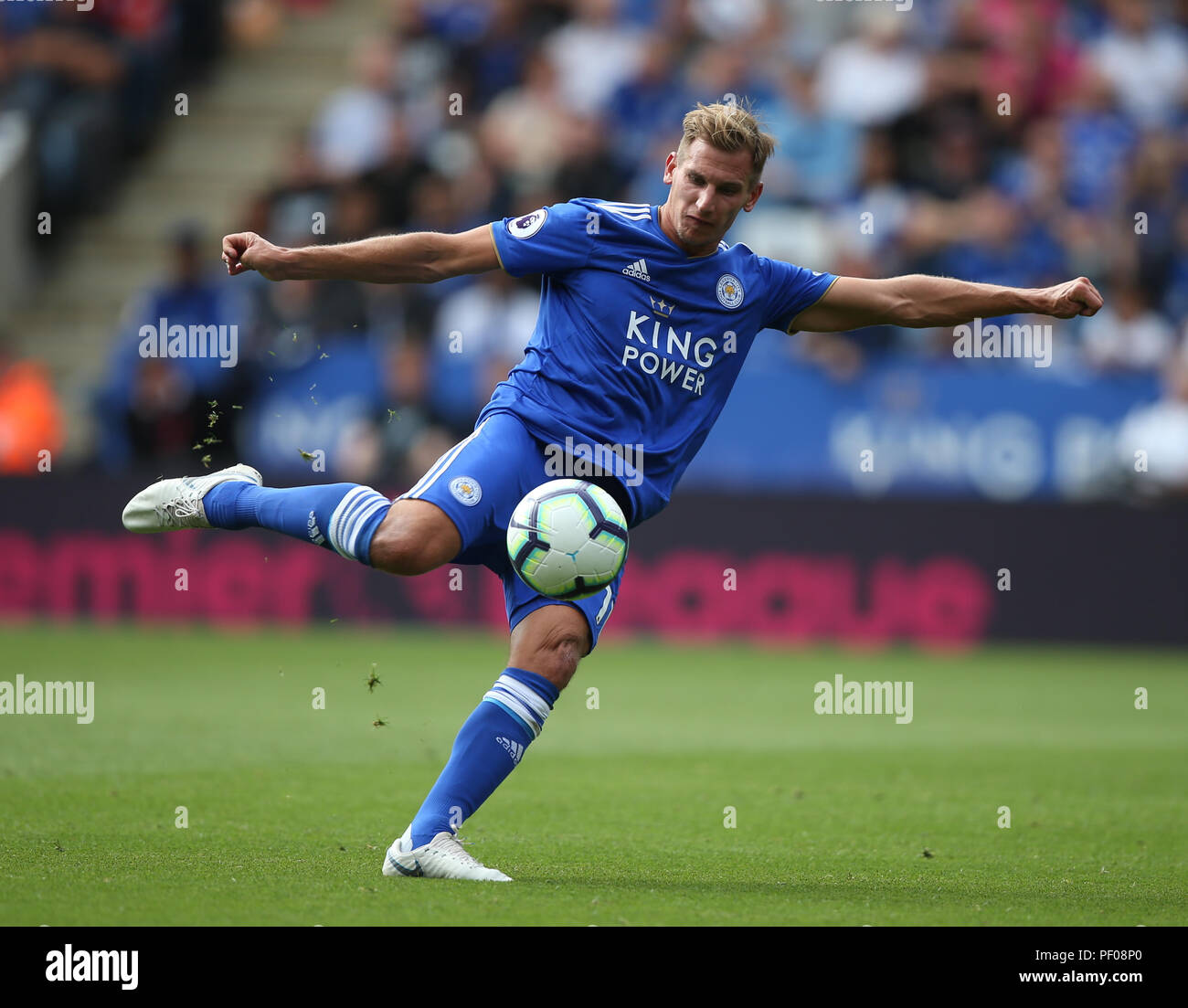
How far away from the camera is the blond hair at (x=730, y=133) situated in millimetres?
6051

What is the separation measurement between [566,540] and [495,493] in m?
0.37

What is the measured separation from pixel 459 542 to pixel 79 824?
6.80ft

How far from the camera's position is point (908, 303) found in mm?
6594
